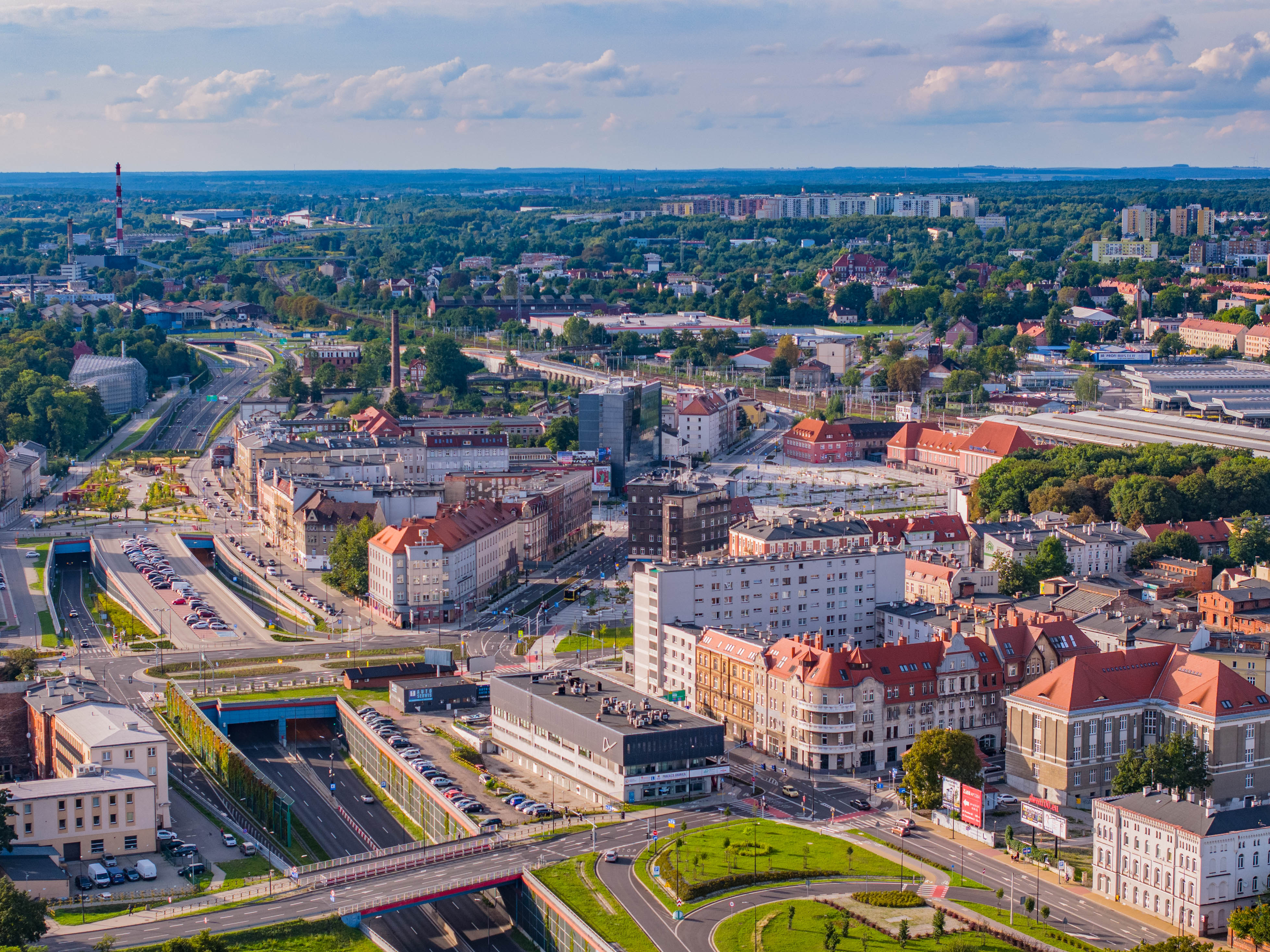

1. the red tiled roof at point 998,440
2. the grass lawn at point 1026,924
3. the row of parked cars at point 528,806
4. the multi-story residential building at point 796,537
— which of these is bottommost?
the row of parked cars at point 528,806

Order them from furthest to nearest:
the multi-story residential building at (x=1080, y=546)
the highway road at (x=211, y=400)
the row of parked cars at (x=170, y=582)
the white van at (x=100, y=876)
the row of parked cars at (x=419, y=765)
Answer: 1. the highway road at (x=211, y=400)
2. the multi-story residential building at (x=1080, y=546)
3. the row of parked cars at (x=170, y=582)
4. the row of parked cars at (x=419, y=765)
5. the white van at (x=100, y=876)

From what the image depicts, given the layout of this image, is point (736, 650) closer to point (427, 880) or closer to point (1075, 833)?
point (1075, 833)

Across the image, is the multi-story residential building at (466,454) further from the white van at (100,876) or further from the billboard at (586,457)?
the white van at (100,876)

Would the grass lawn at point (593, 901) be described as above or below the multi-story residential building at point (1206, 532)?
below

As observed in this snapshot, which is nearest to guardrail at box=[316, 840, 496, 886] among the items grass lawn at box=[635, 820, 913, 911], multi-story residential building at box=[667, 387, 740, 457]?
grass lawn at box=[635, 820, 913, 911]

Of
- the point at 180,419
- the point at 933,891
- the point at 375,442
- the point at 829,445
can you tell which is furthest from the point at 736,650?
the point at 180,419

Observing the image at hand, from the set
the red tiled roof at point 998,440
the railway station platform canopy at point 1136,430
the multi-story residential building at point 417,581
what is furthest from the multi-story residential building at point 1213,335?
the multi-story residential building at point 417,581
